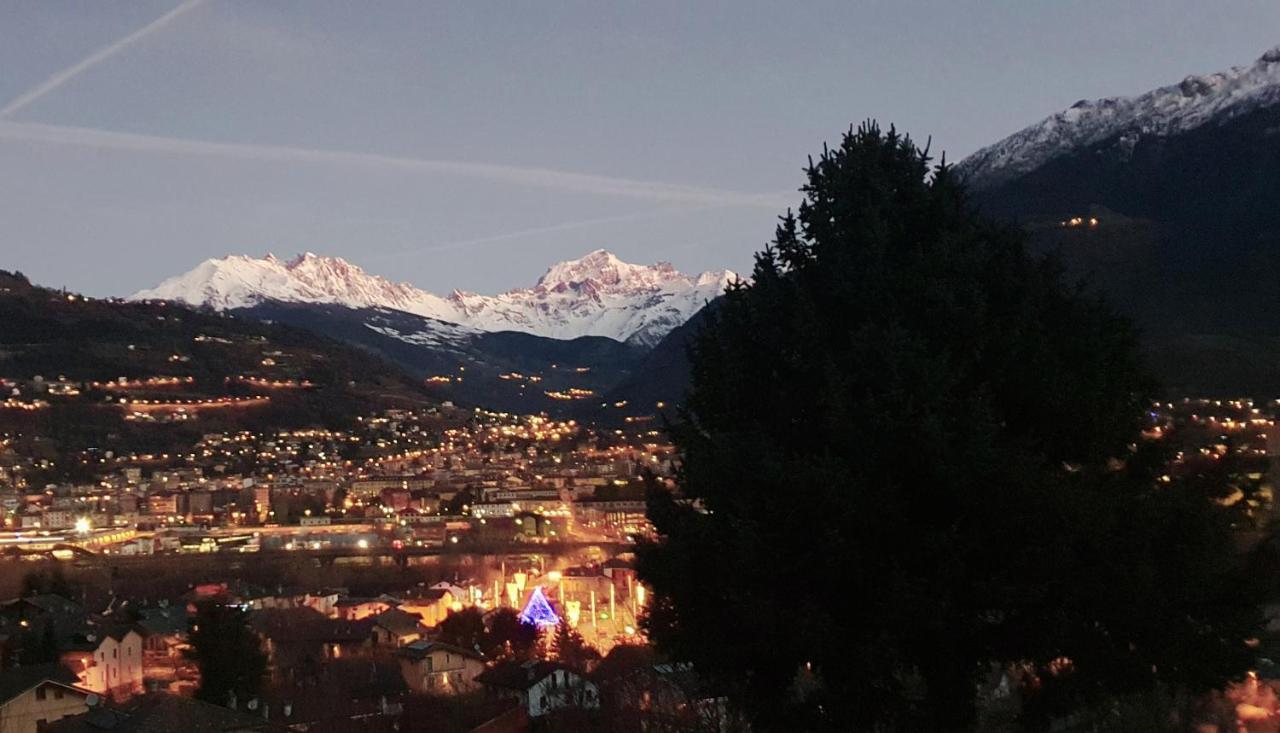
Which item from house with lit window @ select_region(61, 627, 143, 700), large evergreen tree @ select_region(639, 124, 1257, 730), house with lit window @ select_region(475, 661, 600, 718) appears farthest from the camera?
house with lit window @ select_region(61, 627, 143, 700)

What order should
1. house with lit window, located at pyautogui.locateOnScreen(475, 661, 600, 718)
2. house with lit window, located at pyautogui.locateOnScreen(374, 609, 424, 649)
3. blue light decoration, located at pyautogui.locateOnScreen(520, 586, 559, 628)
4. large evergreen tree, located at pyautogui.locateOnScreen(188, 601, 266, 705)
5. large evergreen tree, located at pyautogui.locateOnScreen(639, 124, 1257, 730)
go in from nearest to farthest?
large evergreen tree, located at pyautogui.locateOnScreen(639, 124, 1257, 730) < house with lit window, located at pyautogui.locateOnScreen(475, 661, 600, 718) < large evergreen tree, located at pyautogui.locateOnScreen(188, 601, 266, 705) < house with lit window, located at pyautogui.locateOnScreen(374, 609, 424, 649) < blue light decoration, located at pyautogui.locateOnScreen(520, 586, 559, 628)

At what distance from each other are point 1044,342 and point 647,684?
32.6 ft

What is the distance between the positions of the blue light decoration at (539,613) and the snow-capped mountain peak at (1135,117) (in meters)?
112

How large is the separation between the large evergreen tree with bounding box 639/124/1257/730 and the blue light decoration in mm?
25644

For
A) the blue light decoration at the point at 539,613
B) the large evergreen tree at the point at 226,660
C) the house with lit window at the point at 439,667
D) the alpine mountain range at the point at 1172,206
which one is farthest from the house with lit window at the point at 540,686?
the alpine mountain range at the point at 1172,206

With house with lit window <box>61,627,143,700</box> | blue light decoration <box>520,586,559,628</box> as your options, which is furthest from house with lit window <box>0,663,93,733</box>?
blue light decoration <box>520,586,559,628</box>

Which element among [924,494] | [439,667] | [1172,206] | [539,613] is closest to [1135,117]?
[1172,206]

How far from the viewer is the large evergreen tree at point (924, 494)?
5.92m

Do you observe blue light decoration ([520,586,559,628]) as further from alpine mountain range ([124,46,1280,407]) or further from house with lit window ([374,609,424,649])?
alpine mountain range ([124,46,1280,407])

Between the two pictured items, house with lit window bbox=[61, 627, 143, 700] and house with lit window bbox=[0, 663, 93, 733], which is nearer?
house with lit window bbox=[0, 663, 93, 733]

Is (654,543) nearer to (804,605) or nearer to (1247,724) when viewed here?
(804,605)

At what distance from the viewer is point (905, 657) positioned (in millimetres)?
6168

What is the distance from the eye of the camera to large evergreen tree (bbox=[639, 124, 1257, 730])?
592 centimetres

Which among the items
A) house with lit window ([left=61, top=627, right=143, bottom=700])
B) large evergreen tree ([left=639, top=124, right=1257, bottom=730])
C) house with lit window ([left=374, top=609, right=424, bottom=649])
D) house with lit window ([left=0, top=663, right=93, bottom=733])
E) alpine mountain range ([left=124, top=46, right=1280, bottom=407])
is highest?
alpine mountain range ([left=124, top=46, right=1280, bottom=407])
